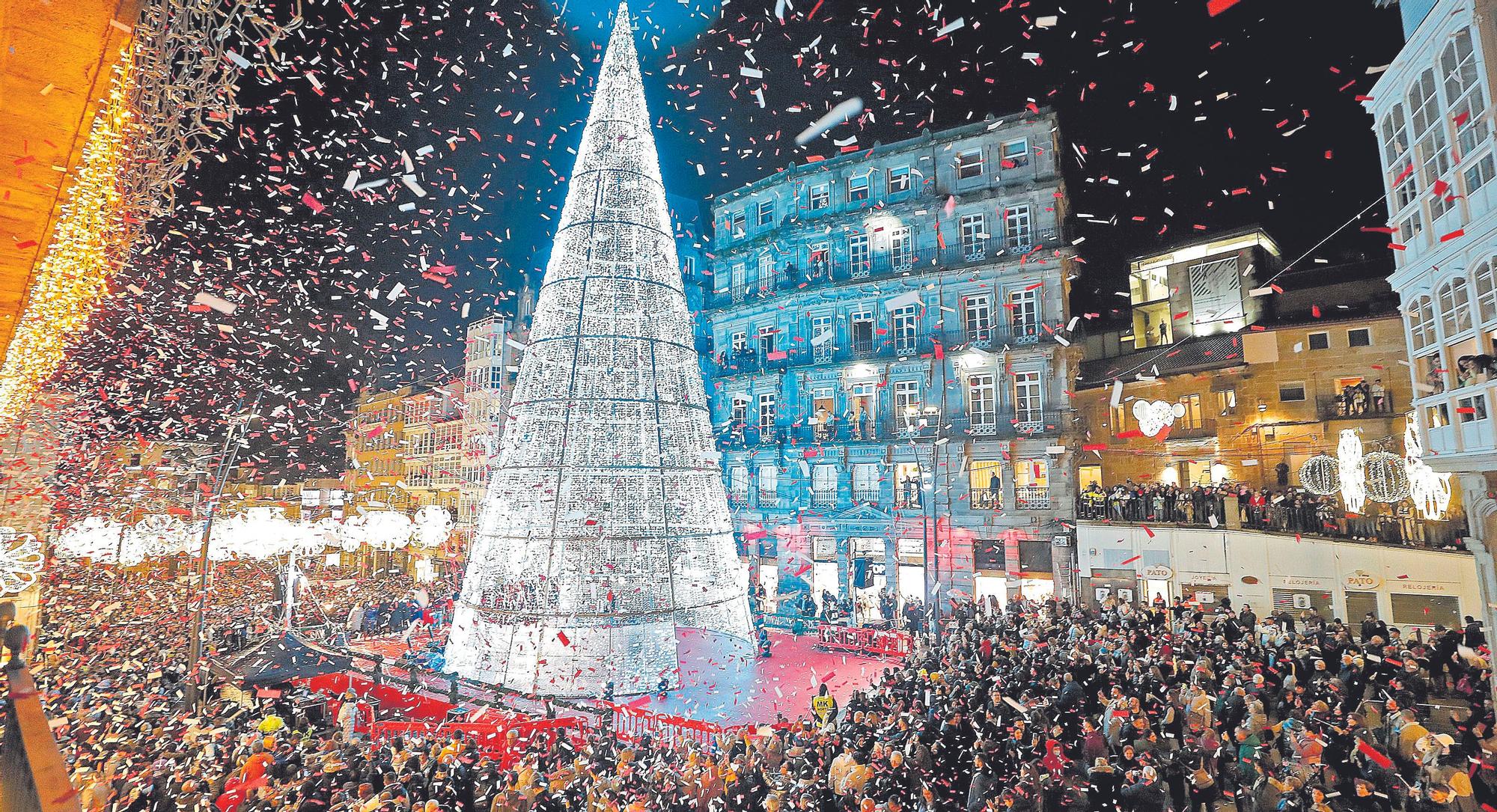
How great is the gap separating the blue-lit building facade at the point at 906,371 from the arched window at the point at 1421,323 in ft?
49.4

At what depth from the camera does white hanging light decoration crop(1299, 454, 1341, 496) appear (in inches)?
554

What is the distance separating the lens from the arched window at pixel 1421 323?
9.34 meters

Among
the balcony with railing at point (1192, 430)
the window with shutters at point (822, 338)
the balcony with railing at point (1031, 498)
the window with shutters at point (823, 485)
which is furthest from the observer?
the window with shutters at point (822, 338)

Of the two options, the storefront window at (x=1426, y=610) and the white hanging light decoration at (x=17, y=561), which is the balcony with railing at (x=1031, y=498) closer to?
the storefront window at (x=1426, y=610)

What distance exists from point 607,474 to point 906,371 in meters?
17.1

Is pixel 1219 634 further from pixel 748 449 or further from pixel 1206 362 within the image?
pixel 748 449

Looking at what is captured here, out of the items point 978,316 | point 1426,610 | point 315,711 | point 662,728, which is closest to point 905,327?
point 978,316

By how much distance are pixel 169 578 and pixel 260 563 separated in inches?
191

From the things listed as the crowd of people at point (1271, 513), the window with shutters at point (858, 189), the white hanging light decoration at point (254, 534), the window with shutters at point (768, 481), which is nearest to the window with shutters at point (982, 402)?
the crowd of people at point (1271, 513)

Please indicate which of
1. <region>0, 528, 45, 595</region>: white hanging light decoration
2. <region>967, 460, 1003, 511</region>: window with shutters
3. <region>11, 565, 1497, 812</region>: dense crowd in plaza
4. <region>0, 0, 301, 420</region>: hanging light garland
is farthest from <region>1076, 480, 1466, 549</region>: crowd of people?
<region>0, 528, 45, 595</region>: white hanging light decoration

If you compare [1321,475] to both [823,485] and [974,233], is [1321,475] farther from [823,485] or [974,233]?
[823,485]

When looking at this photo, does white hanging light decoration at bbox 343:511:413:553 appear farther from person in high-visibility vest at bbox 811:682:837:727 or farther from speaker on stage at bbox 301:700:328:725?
person in high-visibility vest at bbox 811:682:837:727

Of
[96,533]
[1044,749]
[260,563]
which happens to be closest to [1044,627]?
[1044,749]

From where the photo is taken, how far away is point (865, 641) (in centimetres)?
2214
